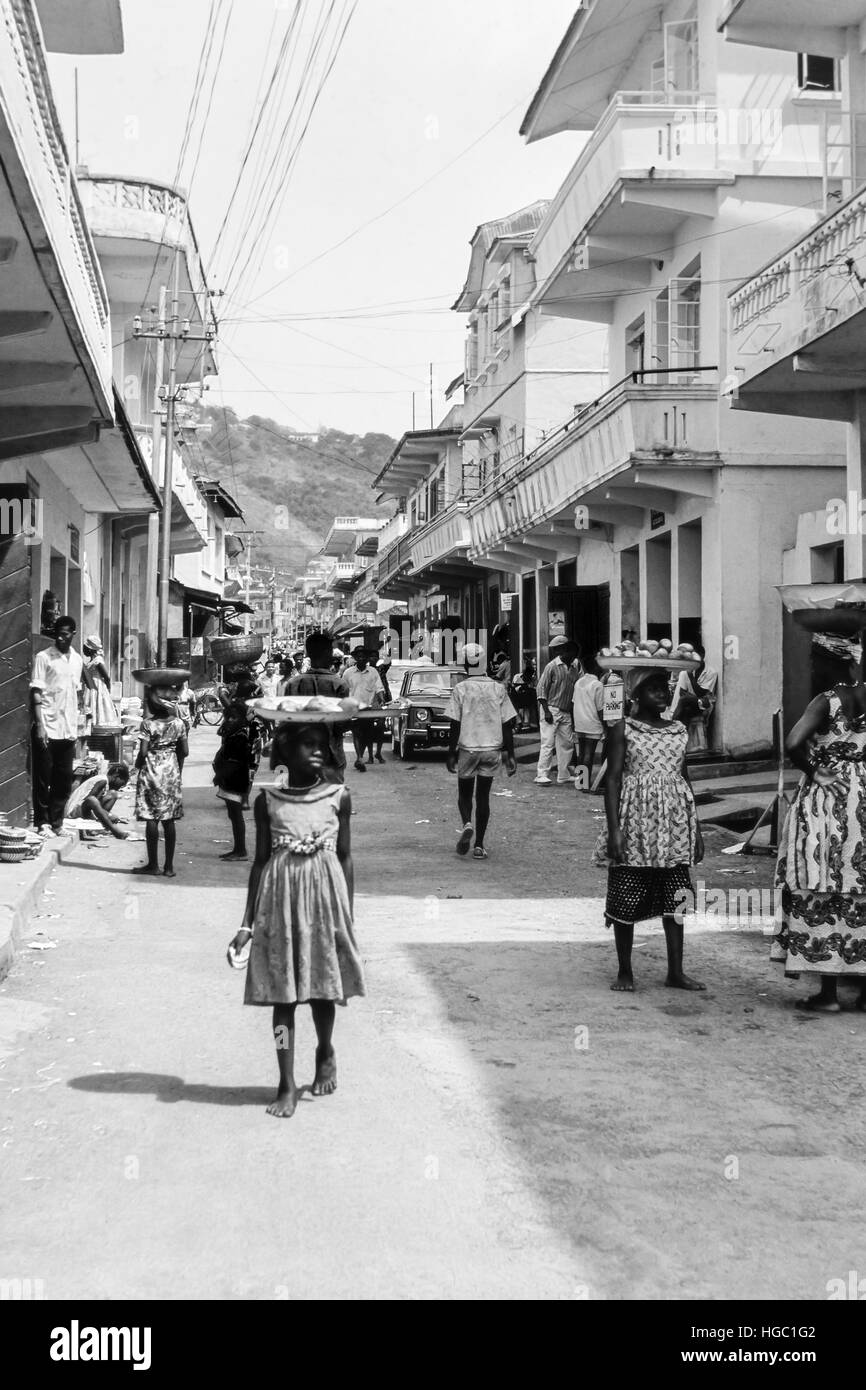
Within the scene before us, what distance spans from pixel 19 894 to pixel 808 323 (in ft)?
27.5

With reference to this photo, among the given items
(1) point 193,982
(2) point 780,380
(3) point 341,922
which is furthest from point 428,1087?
(2) point 780,380

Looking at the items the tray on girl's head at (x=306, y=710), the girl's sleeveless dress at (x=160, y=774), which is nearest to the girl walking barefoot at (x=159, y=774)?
the girl's sleeveless dress at (x=160, y=774)

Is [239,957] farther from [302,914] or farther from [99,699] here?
[99,699]

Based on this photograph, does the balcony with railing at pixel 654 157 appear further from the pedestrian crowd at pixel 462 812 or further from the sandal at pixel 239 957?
the sandal at pixel 239 957

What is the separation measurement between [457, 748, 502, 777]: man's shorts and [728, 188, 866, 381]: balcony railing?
4.65m

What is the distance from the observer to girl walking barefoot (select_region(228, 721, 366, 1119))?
5.07 meters

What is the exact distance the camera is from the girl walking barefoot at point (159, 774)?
431 inches

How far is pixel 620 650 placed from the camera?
24.2 ft

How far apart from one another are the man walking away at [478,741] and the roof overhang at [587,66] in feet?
41.6

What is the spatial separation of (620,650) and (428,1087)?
2.83 meters

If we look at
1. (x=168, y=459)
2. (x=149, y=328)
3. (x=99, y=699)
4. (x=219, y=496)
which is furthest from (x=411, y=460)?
(x=99, y=699)

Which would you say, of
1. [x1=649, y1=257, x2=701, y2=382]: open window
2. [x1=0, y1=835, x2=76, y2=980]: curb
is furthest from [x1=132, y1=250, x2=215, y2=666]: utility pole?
[x1=0, y1=835, x2=76, y2=980]: curb

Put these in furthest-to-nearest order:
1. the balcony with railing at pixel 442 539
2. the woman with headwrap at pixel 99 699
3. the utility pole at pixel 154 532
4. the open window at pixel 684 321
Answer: the balcony with railing at pixel 442 539 < the utility pole at pixel 154 532 < the open window at pixel 684 321 < the woman with headwrap at pixel 99 699

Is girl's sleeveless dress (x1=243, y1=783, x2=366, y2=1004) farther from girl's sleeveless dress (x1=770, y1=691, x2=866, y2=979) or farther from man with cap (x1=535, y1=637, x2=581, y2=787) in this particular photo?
man with cap (x1=535, y1=637, x2=581, y2=787)
